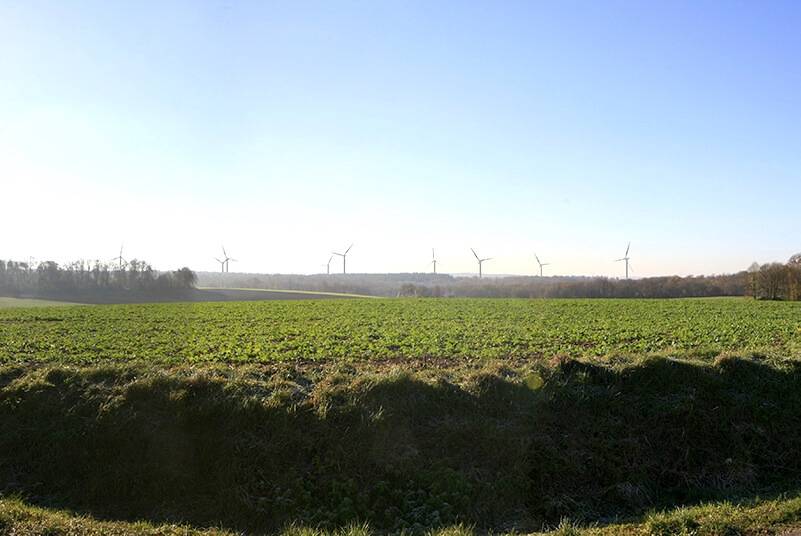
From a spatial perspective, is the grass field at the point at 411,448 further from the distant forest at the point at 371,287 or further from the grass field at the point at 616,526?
the distant forest at the point at 371,287

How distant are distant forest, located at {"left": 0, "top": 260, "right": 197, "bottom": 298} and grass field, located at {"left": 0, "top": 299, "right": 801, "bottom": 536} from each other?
99.3 metres

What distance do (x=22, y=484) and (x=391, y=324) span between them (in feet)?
71.4

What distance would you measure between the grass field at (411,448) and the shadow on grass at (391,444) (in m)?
0.03

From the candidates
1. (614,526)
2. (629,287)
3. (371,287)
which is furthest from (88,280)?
(614,526)

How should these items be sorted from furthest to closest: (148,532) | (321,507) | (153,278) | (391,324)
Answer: (153,278)
(391,324)
(321,507)
(148,532)

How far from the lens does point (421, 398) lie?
10.6 meters

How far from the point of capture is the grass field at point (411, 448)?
7965 millimetres

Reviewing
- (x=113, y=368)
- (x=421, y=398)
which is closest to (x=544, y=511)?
→ (x=421, y=398)

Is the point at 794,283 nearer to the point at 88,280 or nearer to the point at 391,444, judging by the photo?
the point at 391,444

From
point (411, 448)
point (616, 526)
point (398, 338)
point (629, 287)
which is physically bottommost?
point (616, 526)

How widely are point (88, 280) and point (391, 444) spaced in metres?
116

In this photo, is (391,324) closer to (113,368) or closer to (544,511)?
(113,368)

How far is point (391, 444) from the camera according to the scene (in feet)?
31.1

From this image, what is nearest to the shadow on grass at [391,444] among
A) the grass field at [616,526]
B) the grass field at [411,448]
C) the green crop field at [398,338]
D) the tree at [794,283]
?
the grass field at [411,448]
